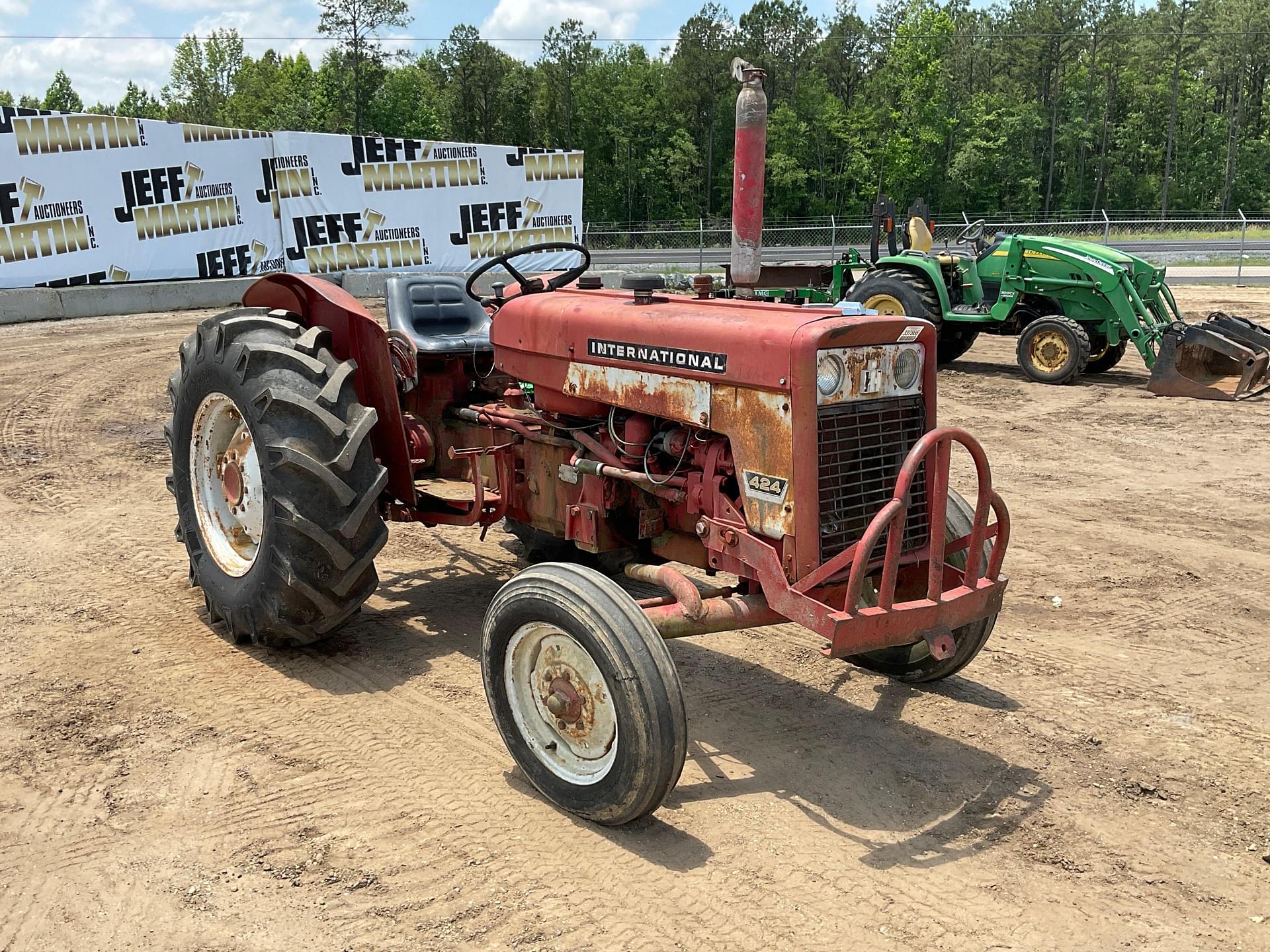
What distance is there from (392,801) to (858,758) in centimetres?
→ 161

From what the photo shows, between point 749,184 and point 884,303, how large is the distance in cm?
810

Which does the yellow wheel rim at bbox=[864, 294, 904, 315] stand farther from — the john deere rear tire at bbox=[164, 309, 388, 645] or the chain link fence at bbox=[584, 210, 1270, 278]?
the chain link fence at bbox=[584, 210, 1270, 278]

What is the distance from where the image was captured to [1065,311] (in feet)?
39.2

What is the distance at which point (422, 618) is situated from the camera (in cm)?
509

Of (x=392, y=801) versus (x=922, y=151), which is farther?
(x=922, y=151)

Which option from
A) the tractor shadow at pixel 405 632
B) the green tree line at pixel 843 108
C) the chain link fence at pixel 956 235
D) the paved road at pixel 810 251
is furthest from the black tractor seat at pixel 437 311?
the green tree line at pixel 843 108

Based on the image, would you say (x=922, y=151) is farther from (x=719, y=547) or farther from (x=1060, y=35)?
(x=719, y=547)

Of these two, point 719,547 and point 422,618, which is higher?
point 719,547


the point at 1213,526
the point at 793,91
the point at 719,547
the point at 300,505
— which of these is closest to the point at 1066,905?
the point at 719,547

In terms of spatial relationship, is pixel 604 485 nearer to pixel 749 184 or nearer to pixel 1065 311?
pixel 749 184

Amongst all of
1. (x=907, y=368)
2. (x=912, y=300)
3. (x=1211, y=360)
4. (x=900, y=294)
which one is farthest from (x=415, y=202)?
(x=907, y=368)

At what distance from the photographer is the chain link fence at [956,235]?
2983cm

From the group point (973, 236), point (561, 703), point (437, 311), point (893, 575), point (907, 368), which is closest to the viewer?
point (893, 575)

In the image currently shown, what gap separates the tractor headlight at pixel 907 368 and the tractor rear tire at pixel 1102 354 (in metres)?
9.39
